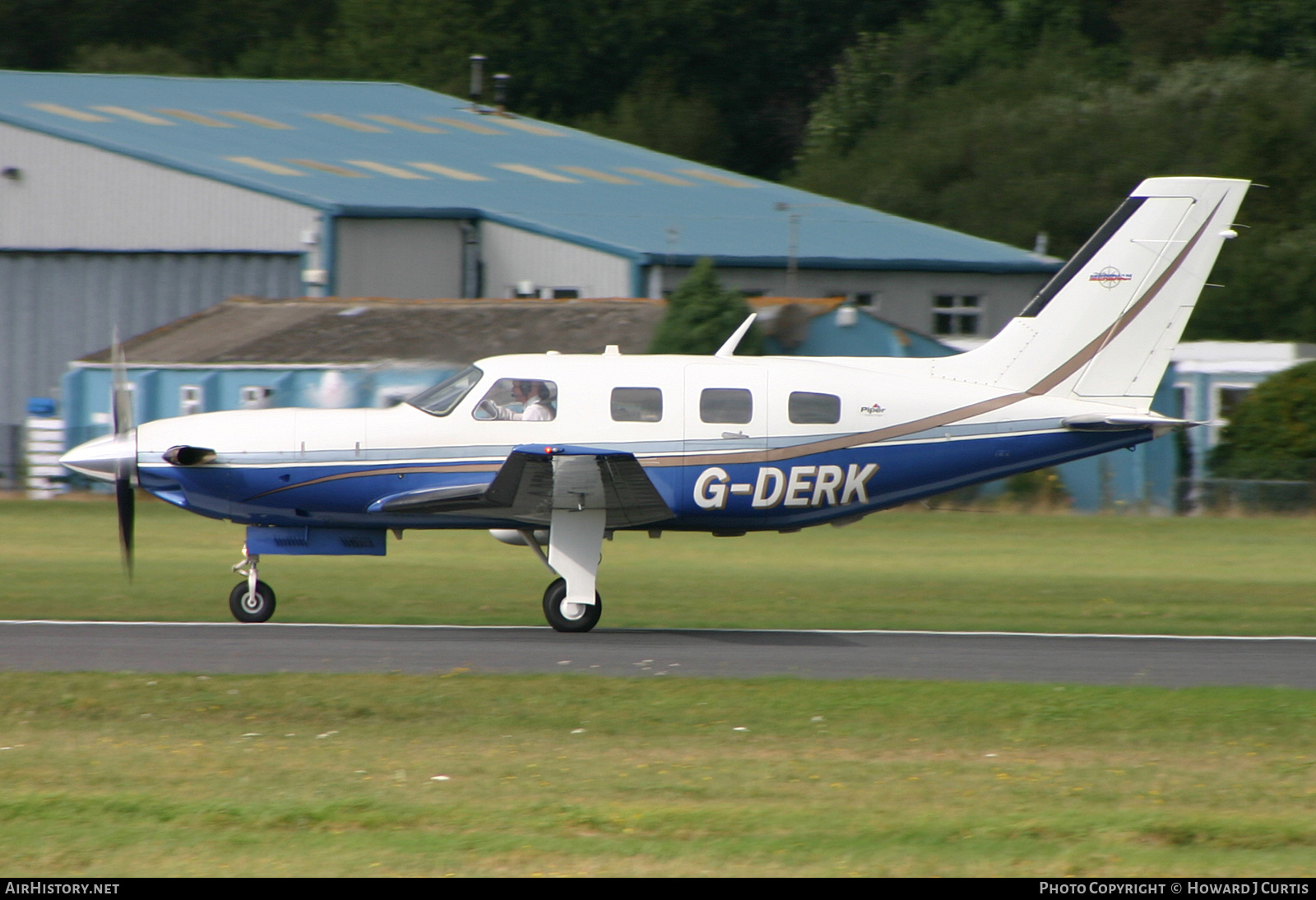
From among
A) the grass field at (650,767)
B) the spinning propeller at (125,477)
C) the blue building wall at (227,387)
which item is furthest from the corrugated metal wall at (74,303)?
the spinning propeller at (125,477)

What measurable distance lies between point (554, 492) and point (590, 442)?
1.79ft

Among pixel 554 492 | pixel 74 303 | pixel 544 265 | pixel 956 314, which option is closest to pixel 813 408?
pixel 554 492

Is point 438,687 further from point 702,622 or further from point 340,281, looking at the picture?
point 340,281

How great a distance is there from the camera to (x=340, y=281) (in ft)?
108

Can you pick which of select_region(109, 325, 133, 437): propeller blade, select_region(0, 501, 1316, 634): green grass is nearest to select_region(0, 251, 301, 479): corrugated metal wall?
select_region(0, 501, 1316, 634): green grass

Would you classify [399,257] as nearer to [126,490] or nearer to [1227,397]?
[1227,397]

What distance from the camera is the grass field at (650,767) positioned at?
7.43 metres

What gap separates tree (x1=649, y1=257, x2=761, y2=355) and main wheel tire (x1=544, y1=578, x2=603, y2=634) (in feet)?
40.7

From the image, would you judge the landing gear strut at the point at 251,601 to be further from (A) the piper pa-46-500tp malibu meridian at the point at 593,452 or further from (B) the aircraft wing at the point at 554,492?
(B) the aircraft wing at the point at 554,492

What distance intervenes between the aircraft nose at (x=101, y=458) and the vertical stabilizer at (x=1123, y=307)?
751 centimetres

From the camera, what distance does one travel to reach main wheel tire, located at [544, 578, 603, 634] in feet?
47.5

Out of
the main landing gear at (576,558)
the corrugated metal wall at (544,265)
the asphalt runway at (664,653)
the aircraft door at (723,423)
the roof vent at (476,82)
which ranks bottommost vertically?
the asphalt runway at (664,653)

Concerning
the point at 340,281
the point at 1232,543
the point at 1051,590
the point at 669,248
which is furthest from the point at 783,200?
the point at 1051,590
